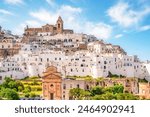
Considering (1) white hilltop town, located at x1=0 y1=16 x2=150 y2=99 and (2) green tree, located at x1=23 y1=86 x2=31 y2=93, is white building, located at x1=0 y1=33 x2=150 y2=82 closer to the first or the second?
(1) white hilltop town, located at x1=0 y1=16 x2=150 y2=99

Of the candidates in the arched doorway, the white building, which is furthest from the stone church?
the arched doorway

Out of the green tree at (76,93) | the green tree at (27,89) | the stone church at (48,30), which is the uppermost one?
the stone church at (48,30)

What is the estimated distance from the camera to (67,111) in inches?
179

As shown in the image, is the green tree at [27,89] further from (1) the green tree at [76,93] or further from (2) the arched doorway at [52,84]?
(1) the green tree at [76,93]

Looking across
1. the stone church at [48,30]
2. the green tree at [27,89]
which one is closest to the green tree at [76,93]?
the green tree at [27,89]

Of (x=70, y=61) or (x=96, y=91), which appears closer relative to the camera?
(x=96, y=91)

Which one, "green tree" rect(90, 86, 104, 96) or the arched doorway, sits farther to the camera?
the arched doorway

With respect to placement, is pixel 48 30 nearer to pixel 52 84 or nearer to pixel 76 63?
pixel 76 63

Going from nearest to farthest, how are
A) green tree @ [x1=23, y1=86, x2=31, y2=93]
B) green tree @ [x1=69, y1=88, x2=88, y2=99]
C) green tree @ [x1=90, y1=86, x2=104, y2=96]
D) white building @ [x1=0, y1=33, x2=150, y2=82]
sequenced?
1. green tree @ [x1=69, y1=88, x2=88, y2=99]
2. green tree @ [x1=90, y1=86, x2=104, y2=96]
3. green tree @ [x1=23, y1=86, x2=31, y2=93]
4. white building @ [x1=0, y1=33, x2=150, y2=82]

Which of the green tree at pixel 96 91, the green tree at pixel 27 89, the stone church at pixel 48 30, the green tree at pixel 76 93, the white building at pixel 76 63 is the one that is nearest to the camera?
the green tree at pixel 76 93

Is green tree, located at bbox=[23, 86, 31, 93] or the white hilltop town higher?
the white hilltop town

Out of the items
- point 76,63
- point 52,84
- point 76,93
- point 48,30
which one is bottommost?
point 76,93

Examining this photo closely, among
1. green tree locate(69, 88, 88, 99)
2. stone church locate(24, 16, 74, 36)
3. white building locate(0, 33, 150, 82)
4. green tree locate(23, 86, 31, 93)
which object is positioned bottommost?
green tree locate(69, 88, 88, 99)

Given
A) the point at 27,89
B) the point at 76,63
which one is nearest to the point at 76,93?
the point at 27,89
